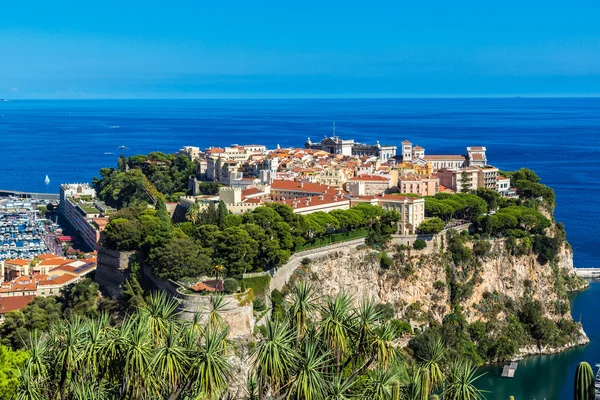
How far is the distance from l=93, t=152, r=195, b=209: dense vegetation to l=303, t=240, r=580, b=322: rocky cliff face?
15004 mm

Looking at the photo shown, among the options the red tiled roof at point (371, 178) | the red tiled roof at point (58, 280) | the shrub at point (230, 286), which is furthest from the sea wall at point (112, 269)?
the red tiled roof at point (371, 178)

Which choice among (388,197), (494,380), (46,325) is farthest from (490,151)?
(46,325)

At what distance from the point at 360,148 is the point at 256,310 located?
38092mm

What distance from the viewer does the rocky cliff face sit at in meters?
33.4

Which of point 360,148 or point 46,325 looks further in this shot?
point 360,148

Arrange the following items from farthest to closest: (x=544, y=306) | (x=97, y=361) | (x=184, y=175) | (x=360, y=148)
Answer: (x=360, y=148) < (x=184, y=175) < (x=544, y=306) < (x=97, y=361)

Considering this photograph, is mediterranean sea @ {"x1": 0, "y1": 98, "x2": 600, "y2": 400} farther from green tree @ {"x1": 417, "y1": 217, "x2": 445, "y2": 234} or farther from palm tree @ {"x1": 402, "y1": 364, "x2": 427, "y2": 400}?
palm tree @ {"x1": 402, "y1": 364, "x2": 427, "y2": 400}

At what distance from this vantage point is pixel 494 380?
31.8 meters

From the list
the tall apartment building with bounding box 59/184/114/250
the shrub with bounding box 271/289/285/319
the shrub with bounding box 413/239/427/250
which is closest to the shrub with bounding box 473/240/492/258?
the shrub with bounding box 413/239/427/250

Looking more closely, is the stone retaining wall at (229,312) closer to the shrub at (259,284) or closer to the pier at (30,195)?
the shrub at (259,284)

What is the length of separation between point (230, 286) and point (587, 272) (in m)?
25.0

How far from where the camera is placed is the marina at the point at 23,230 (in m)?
50.1

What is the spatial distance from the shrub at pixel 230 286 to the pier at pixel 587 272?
79.1ft

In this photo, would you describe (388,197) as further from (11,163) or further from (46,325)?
(11,163)
